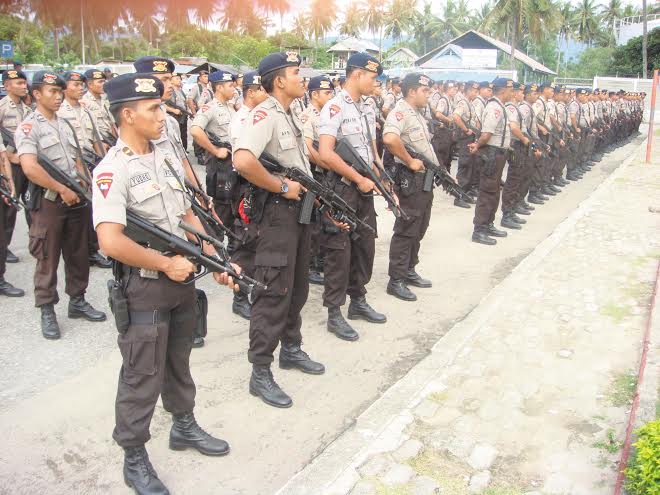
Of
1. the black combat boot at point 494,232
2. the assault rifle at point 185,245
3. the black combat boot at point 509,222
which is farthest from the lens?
the black combat boot at point 509,222

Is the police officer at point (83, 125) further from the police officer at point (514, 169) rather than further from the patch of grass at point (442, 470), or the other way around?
the police officer at point (514, 169)

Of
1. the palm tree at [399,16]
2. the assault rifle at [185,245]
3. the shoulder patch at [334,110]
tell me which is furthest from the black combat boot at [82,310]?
the palm tree at [399,16]

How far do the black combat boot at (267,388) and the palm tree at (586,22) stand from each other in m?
72.1

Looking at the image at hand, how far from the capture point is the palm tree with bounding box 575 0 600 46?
64.9 m

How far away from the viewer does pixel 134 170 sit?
7.86ft

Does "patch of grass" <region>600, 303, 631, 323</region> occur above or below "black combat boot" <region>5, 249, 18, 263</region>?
below

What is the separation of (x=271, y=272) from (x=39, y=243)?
81.6 inches

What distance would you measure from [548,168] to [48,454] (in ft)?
32.2

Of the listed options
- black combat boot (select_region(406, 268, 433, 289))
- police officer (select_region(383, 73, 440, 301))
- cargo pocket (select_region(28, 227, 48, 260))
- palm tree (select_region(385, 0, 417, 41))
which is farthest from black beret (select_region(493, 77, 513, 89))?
palm tree (select_region(385, 0, 417, 41))

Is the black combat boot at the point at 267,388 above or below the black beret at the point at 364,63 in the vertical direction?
below

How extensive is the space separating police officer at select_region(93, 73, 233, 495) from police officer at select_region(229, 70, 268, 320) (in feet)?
2.64

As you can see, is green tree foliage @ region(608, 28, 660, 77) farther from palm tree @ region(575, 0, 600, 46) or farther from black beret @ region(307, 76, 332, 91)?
black beret @ region(307, 76, 332, 91)

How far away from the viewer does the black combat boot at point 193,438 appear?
2.91 metres

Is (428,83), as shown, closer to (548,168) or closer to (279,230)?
(279,230)
